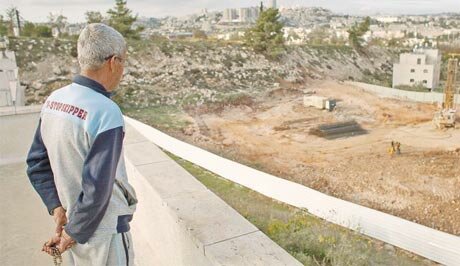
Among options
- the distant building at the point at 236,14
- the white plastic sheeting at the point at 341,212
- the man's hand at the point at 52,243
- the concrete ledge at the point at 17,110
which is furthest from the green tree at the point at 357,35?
the distant building at the point at 236,14

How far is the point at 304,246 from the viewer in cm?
176

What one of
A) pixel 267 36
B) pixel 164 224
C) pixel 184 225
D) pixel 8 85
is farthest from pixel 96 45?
pixel 267 36

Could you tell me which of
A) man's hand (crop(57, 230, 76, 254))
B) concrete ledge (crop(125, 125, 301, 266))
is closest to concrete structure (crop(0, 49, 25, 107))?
concrete ledge (crop(125, 125, 301, 266))

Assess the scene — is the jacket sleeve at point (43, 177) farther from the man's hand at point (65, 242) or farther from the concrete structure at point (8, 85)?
the concrete structure at point (8, 85)

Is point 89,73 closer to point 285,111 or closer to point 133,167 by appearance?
point 133,167

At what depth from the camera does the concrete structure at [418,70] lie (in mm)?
21562

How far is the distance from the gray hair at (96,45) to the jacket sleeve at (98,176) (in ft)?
0.70

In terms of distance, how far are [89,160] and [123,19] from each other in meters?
19.5

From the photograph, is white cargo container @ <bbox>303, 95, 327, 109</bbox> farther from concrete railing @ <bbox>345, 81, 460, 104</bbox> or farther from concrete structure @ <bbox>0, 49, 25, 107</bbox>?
concrete structure @ <bbox>0, 49, 25, 107</bbox>

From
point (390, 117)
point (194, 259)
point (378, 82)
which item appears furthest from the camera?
point (378, 82)

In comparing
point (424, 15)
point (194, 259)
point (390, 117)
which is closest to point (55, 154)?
point (194, 259)

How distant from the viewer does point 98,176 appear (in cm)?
91

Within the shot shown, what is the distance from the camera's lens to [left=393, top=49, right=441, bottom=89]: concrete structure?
21562 mm

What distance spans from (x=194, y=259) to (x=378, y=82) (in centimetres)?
2285
